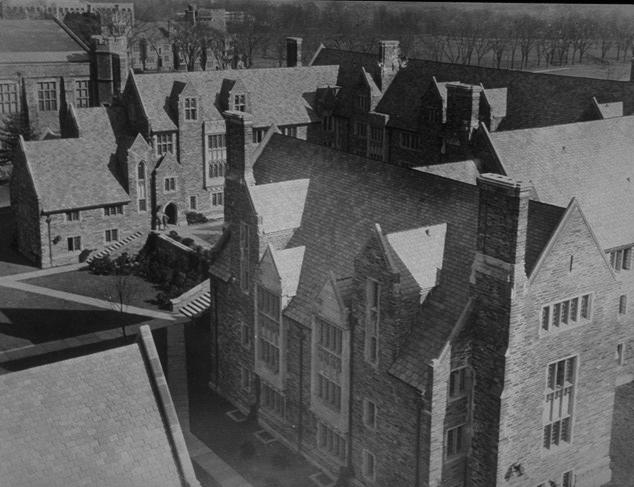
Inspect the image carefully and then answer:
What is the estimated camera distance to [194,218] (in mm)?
71375

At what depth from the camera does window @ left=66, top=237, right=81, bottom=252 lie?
64438mm

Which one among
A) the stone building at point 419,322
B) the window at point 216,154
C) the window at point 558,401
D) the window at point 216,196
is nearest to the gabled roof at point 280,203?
the stone building at point 419,322

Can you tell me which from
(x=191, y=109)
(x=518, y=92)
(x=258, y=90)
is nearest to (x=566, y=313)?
(x=518, y=92)

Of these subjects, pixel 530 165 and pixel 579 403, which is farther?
pixel 530 165

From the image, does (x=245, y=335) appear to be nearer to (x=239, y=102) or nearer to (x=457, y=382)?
(x=457, y=382)

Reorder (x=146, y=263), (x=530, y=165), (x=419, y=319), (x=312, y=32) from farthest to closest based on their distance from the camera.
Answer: (x=312, y=32)
(x=146, y=263)
(x=530, y=165)
(x=419, y=319)

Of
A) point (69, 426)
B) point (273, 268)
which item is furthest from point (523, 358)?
point (69, 426)

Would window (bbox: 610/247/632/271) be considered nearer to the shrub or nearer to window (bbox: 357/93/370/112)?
window (bbox: 357/93/370/112)

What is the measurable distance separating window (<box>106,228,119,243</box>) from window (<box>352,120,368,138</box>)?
23.4 m

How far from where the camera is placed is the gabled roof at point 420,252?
29656 mm

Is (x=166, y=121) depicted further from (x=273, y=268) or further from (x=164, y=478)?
(x=164, y=478)

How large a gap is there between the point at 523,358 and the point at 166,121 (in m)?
48.4

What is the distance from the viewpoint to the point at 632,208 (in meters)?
44.2

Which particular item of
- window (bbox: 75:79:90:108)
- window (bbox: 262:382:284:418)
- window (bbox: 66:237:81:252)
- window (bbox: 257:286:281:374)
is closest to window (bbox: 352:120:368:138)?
window (bbox: 66:237:81:252)
